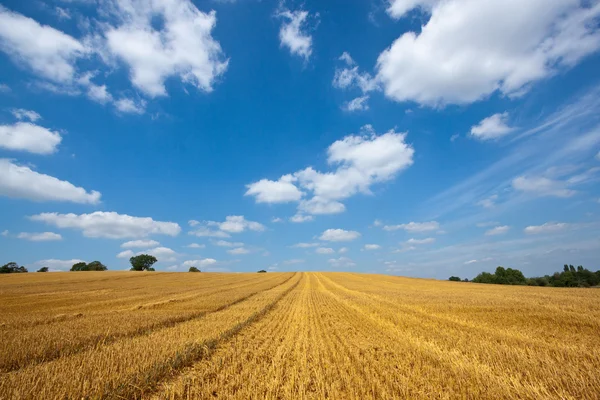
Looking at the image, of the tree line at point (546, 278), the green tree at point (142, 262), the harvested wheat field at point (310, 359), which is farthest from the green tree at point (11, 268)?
the tree line at point (546, 278)

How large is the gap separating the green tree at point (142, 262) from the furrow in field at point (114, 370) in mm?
113064

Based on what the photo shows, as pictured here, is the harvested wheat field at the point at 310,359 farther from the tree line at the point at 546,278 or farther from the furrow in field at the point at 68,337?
the tree line at the point at 546,278

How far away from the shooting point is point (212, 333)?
33.5ft

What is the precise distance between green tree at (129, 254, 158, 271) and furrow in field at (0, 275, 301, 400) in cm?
11306

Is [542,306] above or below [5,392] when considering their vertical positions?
above

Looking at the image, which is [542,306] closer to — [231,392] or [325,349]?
[325,349]

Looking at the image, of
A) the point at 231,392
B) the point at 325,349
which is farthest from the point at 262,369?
the point at 325,349

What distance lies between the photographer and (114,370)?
621 centimetres

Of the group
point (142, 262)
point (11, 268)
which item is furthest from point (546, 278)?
point (11, 268)

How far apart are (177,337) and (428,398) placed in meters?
7.70

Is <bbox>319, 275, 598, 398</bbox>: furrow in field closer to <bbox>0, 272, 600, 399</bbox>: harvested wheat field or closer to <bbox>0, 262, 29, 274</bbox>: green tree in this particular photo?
<bbox>0, 272, 600, 399</bbox>: harvested wheat field

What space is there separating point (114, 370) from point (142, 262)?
4613 inches

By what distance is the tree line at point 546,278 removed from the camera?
7681 centimetres

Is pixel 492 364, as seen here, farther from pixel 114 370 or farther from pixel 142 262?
pixel 142 262
